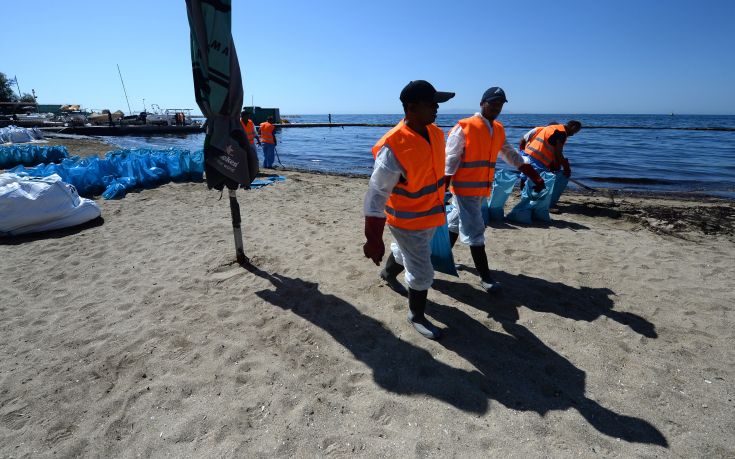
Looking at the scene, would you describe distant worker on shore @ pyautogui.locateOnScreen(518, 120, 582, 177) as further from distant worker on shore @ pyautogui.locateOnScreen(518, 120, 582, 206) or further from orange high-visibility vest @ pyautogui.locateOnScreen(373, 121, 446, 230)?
orange high-visibility vest @ pyautogui.locateOnScreen(373, 121, 446, 230)

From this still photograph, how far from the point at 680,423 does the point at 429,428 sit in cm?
150

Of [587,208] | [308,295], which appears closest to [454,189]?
[308,295]

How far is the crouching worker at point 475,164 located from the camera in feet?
11.6

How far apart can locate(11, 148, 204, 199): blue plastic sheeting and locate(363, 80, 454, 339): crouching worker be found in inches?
267

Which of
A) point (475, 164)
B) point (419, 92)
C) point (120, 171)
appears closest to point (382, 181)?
point (419, 92)

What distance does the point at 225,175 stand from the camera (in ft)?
12.0

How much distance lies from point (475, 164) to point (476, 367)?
6.02 ft

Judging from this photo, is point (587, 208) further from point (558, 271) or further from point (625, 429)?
point (625, 429)

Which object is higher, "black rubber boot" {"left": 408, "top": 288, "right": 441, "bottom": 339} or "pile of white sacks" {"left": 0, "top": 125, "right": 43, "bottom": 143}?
"pile of white sacks" {"left": 0, "top": 125, "right": 43, "bottom": 143}

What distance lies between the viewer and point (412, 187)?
105 inches

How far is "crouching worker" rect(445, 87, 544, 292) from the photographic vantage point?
3523 millimetres

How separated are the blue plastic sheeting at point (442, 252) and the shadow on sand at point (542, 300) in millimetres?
351

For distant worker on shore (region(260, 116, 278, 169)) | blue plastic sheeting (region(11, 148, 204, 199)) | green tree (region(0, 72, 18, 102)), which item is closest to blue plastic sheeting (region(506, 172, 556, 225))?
blue plastic sheeting (region(11, 148, 204, 199))

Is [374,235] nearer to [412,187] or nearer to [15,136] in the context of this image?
[412,187]
